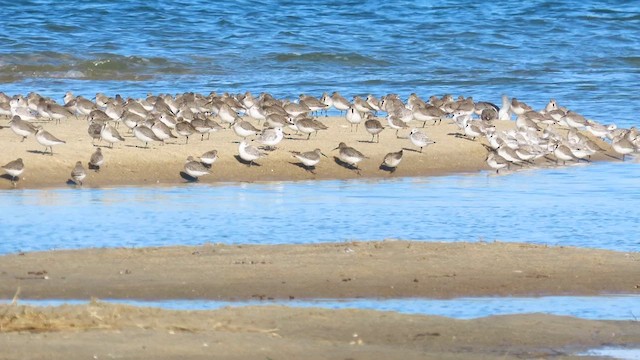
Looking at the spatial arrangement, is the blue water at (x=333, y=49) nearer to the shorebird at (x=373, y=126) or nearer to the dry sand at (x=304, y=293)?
the shorebird at (x=373, y=126)

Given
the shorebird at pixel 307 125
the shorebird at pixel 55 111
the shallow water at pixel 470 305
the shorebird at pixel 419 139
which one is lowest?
the shorebird at pixel 55 111

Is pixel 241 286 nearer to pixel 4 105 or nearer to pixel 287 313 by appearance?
pixel 287 313

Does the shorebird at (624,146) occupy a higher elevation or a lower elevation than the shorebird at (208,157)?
lower

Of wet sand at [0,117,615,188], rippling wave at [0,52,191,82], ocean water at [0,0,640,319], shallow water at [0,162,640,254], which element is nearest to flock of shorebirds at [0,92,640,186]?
wet sand at [0,117,615,188]

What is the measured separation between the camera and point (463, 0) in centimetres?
5000

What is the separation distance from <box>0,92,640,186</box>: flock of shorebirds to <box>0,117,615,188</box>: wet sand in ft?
0.46

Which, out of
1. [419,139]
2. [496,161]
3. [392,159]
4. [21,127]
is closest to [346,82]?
[419,139]

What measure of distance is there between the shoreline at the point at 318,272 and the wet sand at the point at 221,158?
17.3ft

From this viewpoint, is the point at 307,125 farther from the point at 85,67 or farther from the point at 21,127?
the point at 85,67

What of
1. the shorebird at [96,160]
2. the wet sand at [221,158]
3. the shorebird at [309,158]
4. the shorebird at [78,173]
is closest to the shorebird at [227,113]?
the wet sand at [221,158]

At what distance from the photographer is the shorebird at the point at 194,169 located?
17.6 metres

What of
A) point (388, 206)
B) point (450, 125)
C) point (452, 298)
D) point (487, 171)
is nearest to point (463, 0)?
point (450, 125)

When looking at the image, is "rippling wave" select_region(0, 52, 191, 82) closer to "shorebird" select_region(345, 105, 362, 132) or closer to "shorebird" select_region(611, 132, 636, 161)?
"shorebird" select_region(345, 105, 362, 132)

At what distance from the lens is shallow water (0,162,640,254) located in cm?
1345
